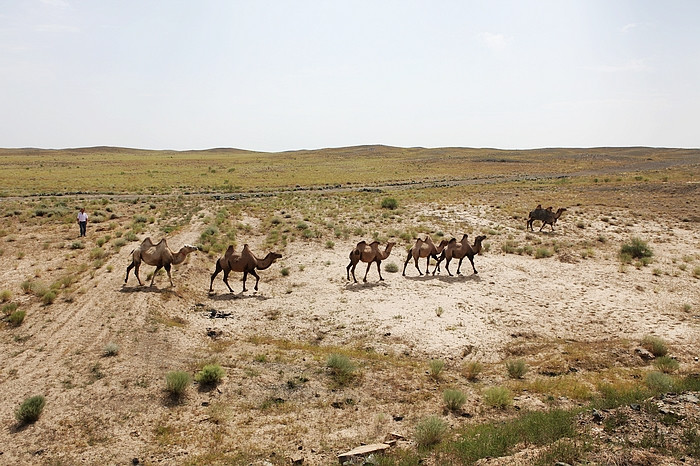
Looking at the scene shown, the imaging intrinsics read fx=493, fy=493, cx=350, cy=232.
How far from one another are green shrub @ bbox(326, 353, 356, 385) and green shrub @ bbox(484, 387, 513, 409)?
9.84 feet

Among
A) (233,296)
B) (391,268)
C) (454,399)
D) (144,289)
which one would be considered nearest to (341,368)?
(454,399)

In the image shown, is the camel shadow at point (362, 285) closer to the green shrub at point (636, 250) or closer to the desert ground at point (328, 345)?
the desert ground at point (328, 345)

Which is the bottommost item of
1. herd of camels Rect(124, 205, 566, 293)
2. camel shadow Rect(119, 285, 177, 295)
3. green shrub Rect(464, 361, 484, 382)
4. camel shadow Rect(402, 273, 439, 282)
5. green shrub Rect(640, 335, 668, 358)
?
green shrub Rect(464, 361, 484, 382)

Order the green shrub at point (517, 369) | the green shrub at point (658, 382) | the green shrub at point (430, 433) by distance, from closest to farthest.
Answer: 1. the green shrub at point (430, 433)
2. the green shrub at point (658, 382)
3. the green shrub at point (517, 369)

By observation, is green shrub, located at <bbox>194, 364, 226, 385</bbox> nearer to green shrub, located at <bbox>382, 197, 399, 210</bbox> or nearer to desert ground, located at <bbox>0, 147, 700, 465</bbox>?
desert ground, located at <bbox>0, 147, 700, 465</bbox>

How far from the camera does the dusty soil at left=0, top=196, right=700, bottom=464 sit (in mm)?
8773

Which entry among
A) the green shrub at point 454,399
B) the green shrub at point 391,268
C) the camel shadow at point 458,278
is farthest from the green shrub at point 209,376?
the green shrub at point 391,268

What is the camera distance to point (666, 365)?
11930 mm

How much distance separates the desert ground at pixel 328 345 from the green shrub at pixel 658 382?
11 cm

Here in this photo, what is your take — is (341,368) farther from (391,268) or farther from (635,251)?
(635,251)

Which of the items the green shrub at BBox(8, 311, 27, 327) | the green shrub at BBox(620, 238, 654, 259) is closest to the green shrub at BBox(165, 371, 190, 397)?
the green shrub at BBox(8, 311, 27, 327)

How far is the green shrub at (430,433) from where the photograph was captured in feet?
27.1

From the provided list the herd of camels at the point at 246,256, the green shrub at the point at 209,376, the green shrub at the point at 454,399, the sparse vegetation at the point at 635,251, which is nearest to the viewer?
the green shrub at the point at 454,399

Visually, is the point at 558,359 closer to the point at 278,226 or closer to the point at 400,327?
the point at 400,327
